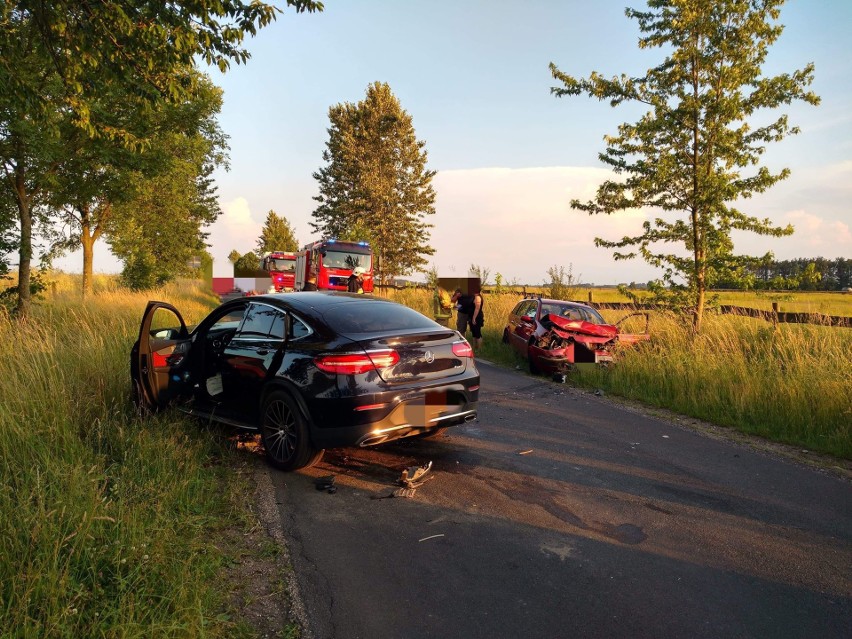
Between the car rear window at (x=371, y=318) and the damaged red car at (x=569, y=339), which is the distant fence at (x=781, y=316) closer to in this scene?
the damaged red car at (x=569, y=339)

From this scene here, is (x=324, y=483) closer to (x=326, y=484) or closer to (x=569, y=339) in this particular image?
(x=326, y=484)

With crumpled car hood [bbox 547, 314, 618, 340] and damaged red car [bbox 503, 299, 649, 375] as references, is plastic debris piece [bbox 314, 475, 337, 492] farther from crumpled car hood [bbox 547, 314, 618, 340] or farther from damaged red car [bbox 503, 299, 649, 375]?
crumpled car hood [bbox 547, 314, 618, 340]

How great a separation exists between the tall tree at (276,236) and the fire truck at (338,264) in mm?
50366

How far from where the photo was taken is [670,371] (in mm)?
9008

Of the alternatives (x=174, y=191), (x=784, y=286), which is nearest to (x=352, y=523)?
(x=784, y=286)

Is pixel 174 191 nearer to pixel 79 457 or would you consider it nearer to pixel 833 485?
pixel 79 457

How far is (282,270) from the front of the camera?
32875 millimetres

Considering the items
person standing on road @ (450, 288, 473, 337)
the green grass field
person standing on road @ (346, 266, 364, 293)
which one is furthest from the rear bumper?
person standing on road @ (346, 266, 364, 293)

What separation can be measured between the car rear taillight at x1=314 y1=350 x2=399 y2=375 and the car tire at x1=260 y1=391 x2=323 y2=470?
1.62ft

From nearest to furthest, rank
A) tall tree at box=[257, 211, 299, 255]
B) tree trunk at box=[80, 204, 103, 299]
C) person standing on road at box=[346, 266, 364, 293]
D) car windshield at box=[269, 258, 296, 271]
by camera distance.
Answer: tree trunk at box=[80, 204, 103, 299] < person standing on road at box=[346, 266, 364, 293] < car windshield at box=[269, 258, 296, 271] < tall tree at box=[257, 211, 299, 255]

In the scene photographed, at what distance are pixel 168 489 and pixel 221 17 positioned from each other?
4.91 m

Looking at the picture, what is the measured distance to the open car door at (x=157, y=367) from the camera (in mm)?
5625

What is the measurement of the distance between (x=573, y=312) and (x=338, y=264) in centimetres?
1394

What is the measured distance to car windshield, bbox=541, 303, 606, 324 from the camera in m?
10.8
